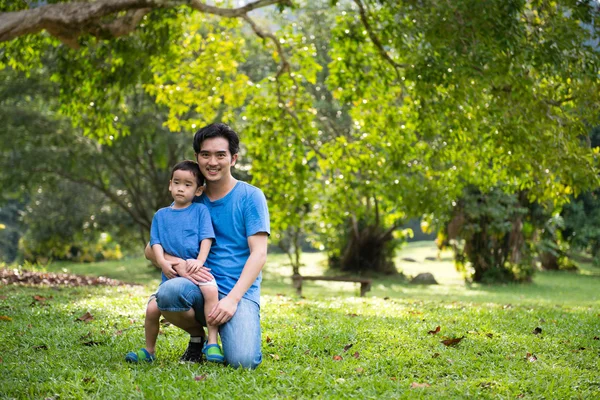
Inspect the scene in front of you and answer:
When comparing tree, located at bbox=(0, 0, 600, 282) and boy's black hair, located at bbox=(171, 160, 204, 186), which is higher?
tree, located at bbox=(0, 0, 600, 282)

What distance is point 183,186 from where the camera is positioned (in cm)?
452

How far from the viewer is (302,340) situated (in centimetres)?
558

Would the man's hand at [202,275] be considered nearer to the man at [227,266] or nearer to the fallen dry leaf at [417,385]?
the man at [227,266]

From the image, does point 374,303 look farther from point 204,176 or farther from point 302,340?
Result: point 204,176

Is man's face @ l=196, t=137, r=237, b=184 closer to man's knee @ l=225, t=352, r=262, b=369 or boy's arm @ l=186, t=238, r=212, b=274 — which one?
boy's arm @ l=186, t=238, r=212, b=274

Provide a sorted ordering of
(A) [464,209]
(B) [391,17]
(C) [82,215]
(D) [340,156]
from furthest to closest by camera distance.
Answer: (C) [82,215], (A) [464,209], (D) [340,156], (B) [391,17]

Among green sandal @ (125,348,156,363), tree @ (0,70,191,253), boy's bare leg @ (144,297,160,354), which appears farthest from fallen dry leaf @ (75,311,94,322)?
tree @ (0,70,191,253)

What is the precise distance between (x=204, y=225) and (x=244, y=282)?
0.48 meters

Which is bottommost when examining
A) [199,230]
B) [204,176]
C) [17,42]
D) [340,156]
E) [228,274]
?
[228,274]

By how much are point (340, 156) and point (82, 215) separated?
16139mm

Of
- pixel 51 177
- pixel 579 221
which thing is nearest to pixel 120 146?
pixel 51 177

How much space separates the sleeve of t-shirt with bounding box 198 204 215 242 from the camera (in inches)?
177

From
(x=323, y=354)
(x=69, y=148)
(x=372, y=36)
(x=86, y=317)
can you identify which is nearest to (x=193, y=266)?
(x=323, y=354)

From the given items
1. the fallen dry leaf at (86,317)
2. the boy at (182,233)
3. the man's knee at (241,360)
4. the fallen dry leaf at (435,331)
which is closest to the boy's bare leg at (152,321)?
the boy at (182,233)
